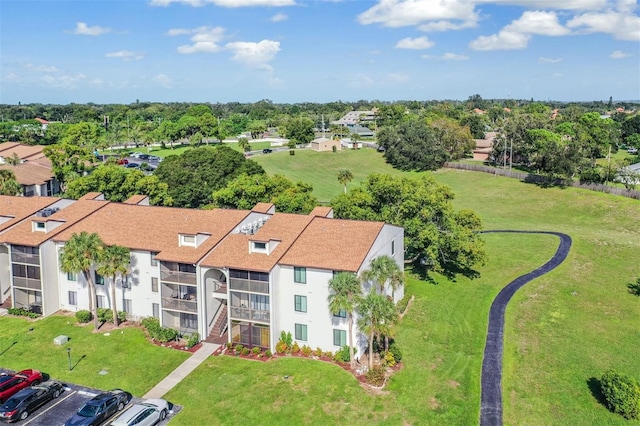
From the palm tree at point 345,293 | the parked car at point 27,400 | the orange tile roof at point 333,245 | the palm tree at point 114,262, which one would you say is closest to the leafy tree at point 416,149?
the orange tile roof at point 333,245

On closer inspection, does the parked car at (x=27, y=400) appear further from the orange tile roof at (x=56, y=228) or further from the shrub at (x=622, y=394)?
the shrub at (x=622, y=394)

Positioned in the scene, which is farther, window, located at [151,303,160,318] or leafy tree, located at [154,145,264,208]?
leafy tree, located at [154,145,264,208]

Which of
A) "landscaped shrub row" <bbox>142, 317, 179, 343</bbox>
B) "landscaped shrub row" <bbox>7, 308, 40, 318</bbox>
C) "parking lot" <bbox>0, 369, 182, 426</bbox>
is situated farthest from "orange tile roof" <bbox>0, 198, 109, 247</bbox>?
"parking lot" <bbox>0, 369, 182, 426</bbox>

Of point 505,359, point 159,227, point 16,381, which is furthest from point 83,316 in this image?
point 505,359

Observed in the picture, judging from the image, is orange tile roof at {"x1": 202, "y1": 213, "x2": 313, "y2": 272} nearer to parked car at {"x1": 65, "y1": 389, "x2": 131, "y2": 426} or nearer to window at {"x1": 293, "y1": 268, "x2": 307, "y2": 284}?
window at {"x1": 293, "y1": 268, "x2": 307, "y2": 284}

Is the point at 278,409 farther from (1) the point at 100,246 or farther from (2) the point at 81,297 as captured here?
(2) the point at 81,297

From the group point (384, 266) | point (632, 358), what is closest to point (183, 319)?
point (384, 266)
